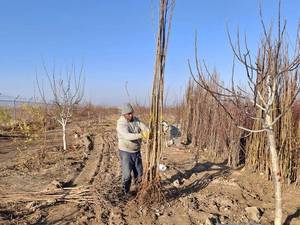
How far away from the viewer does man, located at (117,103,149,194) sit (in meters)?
4.29

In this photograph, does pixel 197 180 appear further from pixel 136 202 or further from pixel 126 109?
pixel 126 109

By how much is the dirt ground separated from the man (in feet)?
0.98

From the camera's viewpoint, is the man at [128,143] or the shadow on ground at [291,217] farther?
the man at [128,143]

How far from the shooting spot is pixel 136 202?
414 centimetres

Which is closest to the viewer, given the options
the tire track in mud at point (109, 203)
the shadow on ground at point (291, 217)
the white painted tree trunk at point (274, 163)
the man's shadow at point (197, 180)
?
the white painted tree trunk at point (274, 163)

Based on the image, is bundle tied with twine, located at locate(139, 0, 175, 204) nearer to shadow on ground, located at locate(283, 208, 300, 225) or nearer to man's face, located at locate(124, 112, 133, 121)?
man's face, located at locate(124, 112, 133, 121)

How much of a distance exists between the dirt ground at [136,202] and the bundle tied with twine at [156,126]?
21cm

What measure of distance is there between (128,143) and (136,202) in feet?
2.61

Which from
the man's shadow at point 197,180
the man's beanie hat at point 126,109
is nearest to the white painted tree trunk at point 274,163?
the man's shadow at point 197,180

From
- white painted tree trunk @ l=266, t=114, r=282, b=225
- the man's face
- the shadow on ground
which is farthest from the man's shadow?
white painted tree trunk @ l=266, t=114, r=282, b=225

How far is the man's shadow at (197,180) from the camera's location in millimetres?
4719

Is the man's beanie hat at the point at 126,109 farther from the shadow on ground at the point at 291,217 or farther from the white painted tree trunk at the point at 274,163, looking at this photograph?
the shadow on ground at the point at 291,217

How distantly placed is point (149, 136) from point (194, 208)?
1132 mm

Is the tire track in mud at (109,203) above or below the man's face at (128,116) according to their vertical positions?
below
